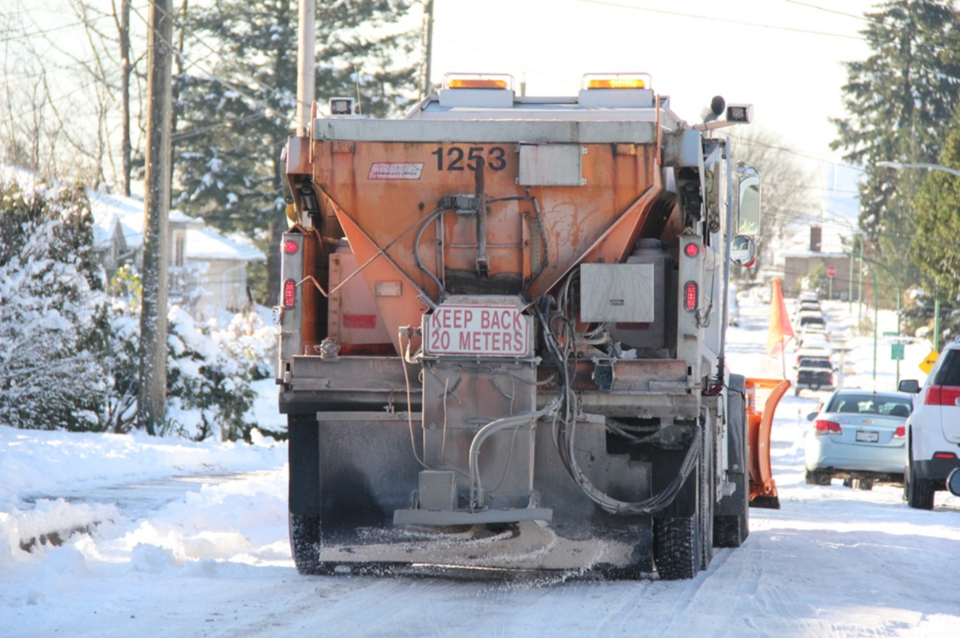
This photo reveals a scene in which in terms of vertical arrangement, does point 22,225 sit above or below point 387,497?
above

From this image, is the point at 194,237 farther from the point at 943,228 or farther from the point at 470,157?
the point at 470,157

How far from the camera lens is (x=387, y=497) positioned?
7336 mm

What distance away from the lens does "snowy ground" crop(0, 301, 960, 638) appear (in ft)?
20.2

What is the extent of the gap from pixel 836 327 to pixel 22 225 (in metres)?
64.5

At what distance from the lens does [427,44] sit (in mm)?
29328

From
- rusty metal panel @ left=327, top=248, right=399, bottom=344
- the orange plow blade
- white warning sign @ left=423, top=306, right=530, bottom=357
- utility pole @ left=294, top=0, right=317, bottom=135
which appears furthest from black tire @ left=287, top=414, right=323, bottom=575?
utility pole @ left=294, top=0, right=317, bottom=135

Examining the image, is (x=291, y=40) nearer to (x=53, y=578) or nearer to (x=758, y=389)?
(x=758, y=389)

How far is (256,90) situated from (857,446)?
26.9m

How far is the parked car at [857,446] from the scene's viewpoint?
17531mm

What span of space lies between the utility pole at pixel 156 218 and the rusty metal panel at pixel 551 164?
1127 cm

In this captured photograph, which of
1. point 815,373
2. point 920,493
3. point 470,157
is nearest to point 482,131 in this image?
point 470,157

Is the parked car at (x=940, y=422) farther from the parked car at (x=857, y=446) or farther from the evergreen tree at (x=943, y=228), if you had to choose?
the evergreen tree at (x=943, y=228)

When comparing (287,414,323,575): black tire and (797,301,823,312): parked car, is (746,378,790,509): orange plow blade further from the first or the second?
(797,301,823,312): parked car

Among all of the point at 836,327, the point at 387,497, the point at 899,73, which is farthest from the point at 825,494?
the point at 836,327
